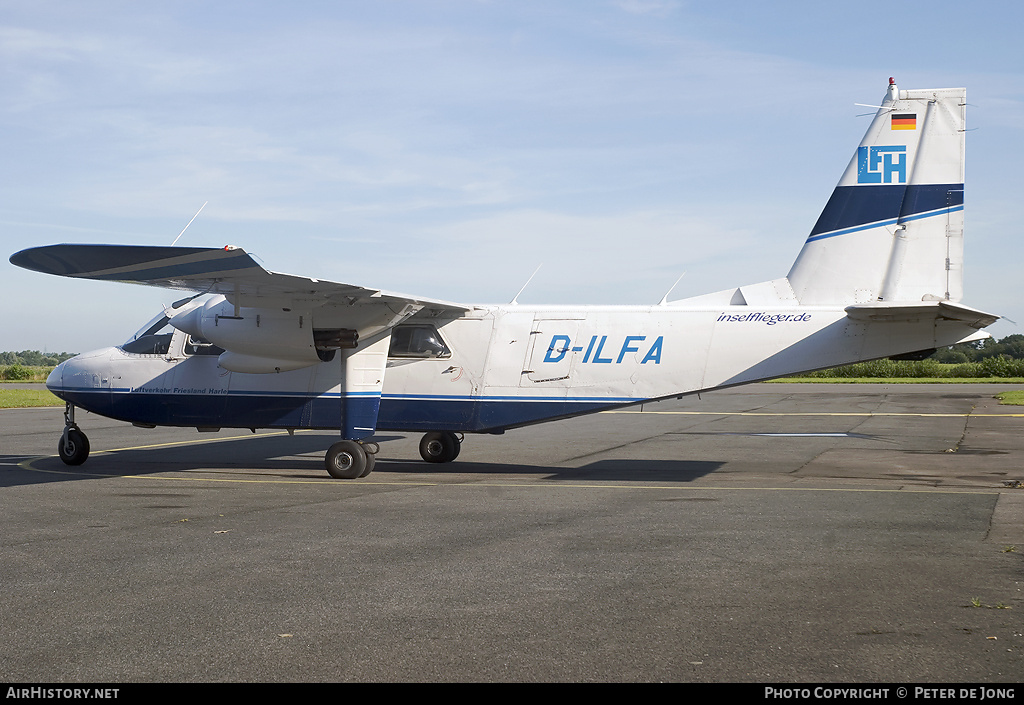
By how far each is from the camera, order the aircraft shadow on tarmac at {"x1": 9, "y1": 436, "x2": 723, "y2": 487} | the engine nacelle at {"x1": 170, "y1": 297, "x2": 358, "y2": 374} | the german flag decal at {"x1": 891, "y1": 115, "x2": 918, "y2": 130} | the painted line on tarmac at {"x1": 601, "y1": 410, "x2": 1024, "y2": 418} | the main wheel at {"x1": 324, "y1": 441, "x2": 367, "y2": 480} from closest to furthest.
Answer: the german flag decal at {"x1": 891, "y1": 115, "x2": 918, "y2": 130}
the main wheel at {"x1": 324, "y1": 441, "x2": 367, "y2": 480}
the aircraft shadow on tarmac at {"x1": 9, "y1": 436, "x2": 723, "y2": 487}
the engine nacelle at {"x1": 170, "y1": 297, "x2": 358, "y2": 374}
the painted line on tarmac at {"x1": 601, "y1": 410, "x2": 1024, "y2": 418}

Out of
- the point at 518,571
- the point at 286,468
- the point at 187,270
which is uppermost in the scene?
the point at 187,270

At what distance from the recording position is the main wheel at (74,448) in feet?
50.8

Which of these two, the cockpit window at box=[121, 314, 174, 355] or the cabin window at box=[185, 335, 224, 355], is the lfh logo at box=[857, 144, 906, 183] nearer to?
the cabin window at box=[185, 335, 224, 355]

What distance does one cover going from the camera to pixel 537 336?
14.6 metres

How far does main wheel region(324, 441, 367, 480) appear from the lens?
1402 centimetres

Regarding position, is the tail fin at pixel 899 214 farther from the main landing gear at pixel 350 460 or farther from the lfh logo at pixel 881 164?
the main landing gear at pixel 350 460

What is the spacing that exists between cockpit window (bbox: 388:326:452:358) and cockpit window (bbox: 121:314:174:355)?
4.07 meters

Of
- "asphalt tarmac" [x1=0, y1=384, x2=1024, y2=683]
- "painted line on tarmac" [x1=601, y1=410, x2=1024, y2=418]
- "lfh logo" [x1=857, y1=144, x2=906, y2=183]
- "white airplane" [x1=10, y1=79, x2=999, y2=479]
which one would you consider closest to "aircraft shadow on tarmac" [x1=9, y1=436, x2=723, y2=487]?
"asphalt tarmac" [x1=0, y1=384, x2=1024, y2=683]

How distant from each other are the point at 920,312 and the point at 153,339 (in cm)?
1246

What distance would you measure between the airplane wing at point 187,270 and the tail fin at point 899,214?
6.56 meters

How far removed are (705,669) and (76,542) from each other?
6.55 m

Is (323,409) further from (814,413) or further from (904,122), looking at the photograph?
(814,413)

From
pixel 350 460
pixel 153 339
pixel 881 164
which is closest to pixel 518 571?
pixel 350 460
